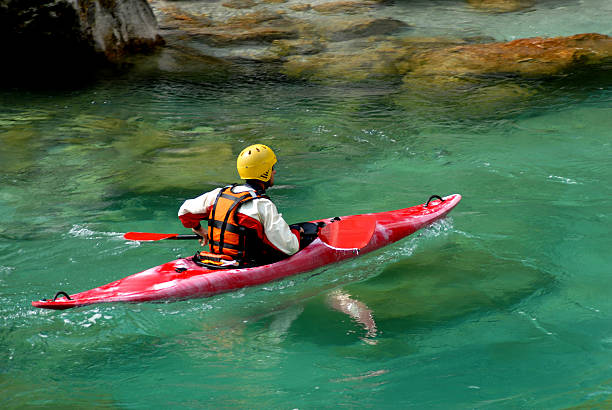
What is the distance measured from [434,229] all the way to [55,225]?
3.62 metres

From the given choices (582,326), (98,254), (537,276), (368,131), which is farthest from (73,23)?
(582,326)

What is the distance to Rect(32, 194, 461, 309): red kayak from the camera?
15.9 ft

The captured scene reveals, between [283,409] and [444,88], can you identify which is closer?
[283,409]

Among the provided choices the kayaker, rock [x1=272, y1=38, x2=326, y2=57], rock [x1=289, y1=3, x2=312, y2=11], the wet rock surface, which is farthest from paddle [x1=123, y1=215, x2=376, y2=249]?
rock [x1=289, y1=3, x2=312, y2=11]

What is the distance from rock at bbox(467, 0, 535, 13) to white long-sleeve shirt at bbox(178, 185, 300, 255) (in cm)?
1274

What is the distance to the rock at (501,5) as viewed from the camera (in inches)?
632

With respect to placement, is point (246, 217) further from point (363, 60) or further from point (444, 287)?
point (363, 60)

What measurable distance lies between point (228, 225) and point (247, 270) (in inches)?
16.2

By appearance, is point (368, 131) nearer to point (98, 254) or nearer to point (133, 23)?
point (98, 254)

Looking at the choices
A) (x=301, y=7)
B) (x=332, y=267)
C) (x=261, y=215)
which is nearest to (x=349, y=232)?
(x=332, y=267)

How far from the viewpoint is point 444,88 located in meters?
10.8

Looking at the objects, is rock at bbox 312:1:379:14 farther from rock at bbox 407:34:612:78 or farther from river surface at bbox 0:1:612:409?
river surface at bbox 0:1:612:409

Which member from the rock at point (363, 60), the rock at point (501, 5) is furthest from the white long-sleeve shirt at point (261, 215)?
the rock at point (501, 5)

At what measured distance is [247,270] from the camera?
16.7 ft
